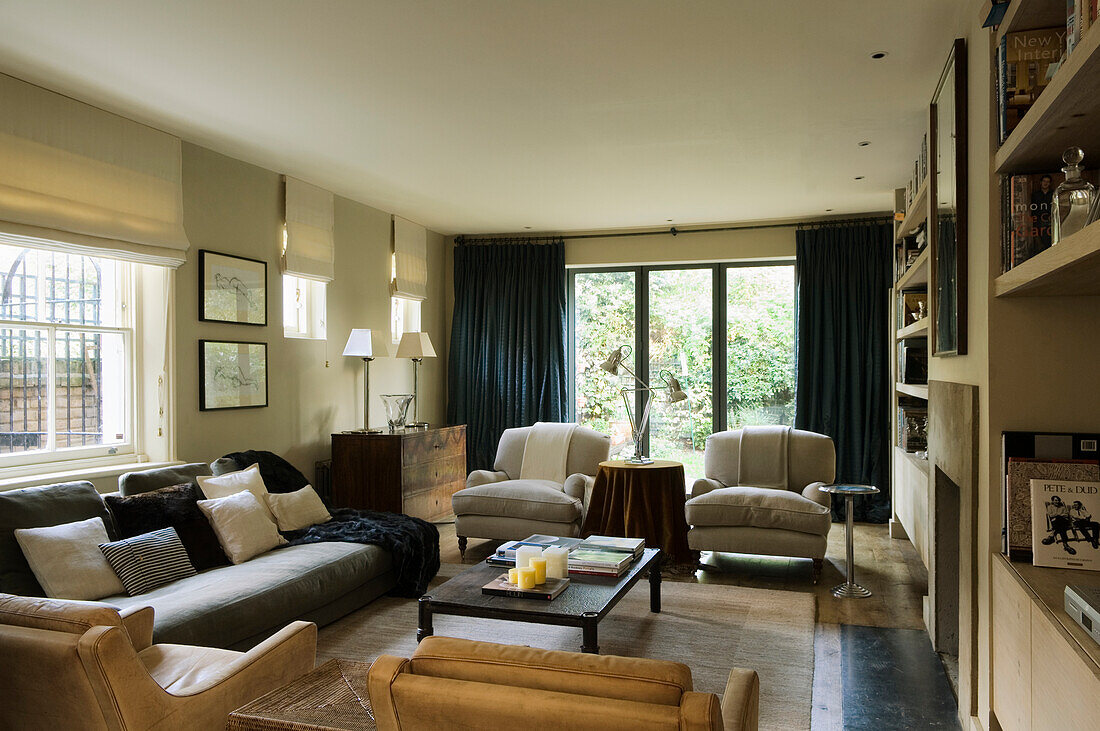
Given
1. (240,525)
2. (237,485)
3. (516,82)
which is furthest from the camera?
(237,485)

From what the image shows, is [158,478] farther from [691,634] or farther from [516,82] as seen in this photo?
Result: [691,634]

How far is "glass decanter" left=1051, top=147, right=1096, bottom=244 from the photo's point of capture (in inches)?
74.2

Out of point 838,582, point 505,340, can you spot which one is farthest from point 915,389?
point 505,340

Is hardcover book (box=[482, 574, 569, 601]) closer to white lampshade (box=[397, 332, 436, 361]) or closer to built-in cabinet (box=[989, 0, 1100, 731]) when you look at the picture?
built-in cabinet (box=[989, 0, 1100, 731])

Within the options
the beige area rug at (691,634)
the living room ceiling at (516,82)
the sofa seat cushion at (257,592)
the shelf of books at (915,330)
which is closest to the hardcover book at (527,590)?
the beige area rug at (691,634)

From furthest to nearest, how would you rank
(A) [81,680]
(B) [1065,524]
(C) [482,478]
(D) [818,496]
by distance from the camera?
(C) [482,478] < (D) [818,496] < (B) [1065,524] < (A) [81,680]

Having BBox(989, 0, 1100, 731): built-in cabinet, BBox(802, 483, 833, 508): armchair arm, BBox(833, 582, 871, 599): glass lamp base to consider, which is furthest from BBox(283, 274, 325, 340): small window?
BBox(989, 0, 1100, 731): built-in cabinet

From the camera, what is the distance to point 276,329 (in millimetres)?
Result: 5441

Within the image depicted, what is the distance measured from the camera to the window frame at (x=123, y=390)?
3977 millimetres

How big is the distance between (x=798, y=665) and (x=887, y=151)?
125 inches

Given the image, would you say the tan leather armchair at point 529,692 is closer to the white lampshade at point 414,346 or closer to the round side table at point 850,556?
the round side table at point 850,556

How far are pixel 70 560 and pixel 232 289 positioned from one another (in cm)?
220

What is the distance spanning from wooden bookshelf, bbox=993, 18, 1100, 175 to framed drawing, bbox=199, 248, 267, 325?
13.6 ft

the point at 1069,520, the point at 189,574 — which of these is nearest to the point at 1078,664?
the point at 1069,520
